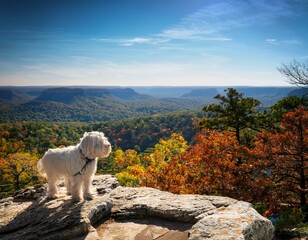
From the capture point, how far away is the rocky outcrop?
15.9 ft

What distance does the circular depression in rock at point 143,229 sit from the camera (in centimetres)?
581

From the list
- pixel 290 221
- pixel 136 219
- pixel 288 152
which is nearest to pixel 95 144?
pixel 136 219

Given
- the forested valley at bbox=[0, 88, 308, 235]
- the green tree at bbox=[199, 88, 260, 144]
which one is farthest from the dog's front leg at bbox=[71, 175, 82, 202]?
the green tree at bbox=[199, 88, 260, 144]

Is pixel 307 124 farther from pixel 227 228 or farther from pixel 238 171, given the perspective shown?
pixel 227 228

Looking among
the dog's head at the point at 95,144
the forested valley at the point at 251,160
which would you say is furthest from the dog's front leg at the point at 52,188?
the forested valley at the point at 251,160

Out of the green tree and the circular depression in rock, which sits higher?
the green tree

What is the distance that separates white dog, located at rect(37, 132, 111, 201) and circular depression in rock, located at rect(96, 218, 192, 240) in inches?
46.4

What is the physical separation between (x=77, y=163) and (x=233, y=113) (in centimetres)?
1705

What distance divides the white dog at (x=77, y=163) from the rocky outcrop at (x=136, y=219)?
414mm

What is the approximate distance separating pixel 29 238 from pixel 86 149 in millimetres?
2363

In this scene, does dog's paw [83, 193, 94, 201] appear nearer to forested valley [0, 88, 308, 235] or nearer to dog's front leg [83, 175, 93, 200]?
dog's front leg [83, 175, 93, 200]

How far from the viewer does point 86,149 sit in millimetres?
6816

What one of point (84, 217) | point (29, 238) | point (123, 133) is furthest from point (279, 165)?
point (123, 133)

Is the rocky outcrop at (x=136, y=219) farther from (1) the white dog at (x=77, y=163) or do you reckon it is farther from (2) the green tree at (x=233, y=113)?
(2) the green tree at (x=233, y=113)
